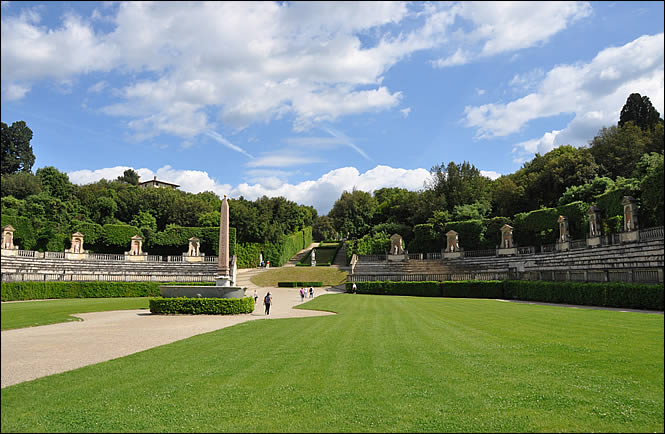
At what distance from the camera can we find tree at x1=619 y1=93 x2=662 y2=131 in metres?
44.0

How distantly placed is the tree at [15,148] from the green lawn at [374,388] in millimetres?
3157

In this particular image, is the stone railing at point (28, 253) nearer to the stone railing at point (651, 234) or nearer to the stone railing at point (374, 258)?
the stone railing at point (374, 258)

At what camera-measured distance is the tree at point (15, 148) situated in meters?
5.38

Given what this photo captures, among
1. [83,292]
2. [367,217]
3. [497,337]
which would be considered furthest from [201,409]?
[367,217]

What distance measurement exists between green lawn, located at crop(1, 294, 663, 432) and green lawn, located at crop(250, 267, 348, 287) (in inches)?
1510

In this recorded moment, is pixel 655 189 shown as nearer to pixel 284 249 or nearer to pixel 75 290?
pixel 75 290

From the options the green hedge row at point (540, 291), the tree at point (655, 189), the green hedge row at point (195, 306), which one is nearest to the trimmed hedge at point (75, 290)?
the green hedge row at point (195, 306)

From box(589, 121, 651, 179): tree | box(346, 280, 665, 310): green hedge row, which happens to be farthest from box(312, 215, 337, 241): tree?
box(346, 280, 665, 310): green hedge row

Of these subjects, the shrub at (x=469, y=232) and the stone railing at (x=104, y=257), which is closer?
the stone railing at (x=104, y=257)

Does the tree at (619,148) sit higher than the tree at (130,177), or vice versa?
the tree at (130,177)

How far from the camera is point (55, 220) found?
27.2 meters

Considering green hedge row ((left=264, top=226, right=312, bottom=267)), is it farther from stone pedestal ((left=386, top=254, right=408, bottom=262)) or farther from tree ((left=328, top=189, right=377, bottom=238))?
stone pedestal ((left=386, top=254, right=408, bottom=262))

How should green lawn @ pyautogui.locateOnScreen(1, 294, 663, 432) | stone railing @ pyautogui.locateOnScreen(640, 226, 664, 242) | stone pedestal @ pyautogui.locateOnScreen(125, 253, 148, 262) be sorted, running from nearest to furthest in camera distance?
green lawn @ pyautogui.locateOnScreen(1, 294, 663, 432) → stone railing @ pyautogui.locateOnScreen(640, 226, 664, 242) → stone pedestal @ pyautogui.locateOnScreen(125, 253, 148, 262)

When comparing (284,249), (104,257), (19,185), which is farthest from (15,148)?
(284,249)
